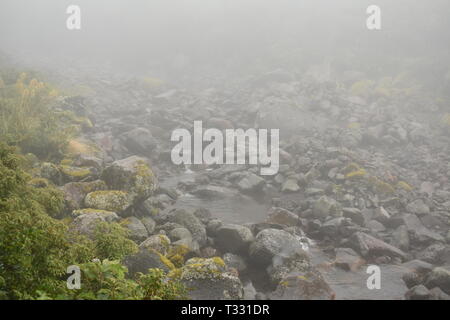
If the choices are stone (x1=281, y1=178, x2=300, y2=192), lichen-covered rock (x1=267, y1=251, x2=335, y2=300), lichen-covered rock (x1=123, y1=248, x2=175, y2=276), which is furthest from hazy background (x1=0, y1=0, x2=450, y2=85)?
lichen-covered rock (x1=123, y1=248, x2=175, y2=276)

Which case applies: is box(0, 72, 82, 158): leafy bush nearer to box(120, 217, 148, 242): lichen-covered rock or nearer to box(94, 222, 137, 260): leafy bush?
box(120, 217, 148, 242): lichen-covered rock

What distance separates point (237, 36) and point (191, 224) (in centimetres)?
3016

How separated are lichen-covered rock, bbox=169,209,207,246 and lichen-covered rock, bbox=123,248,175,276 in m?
2.50

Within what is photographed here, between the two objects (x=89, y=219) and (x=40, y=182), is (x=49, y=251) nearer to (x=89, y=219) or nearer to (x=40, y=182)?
(x=89, y=219)

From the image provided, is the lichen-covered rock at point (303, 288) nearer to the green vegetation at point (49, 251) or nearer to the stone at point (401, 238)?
the green vegetation at point (49, 251)

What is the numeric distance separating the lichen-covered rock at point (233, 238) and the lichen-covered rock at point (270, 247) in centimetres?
28

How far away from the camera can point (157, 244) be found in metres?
10.2

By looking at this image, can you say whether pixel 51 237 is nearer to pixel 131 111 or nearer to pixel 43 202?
pixel 43 202

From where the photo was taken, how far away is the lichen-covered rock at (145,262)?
8773mm

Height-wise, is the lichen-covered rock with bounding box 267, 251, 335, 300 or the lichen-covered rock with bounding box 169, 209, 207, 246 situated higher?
the lichen-covered rock with bounding box 169, 209, 207, 246

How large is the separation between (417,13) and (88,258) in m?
37.3

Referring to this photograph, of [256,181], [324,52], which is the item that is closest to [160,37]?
[324,52]

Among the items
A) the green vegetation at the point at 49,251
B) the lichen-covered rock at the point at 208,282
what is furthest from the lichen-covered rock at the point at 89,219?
the lichen-covered rock at the point at 208,282

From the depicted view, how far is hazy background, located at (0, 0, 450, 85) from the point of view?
109 ft
